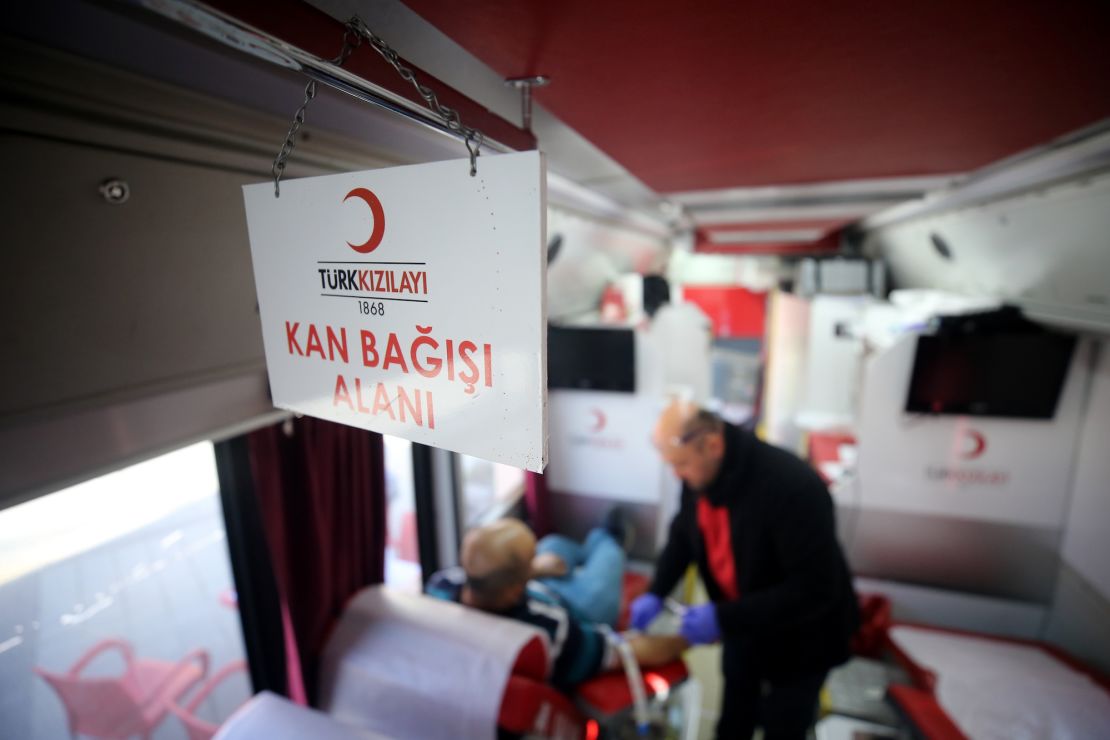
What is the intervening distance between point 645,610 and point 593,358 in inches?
66.8

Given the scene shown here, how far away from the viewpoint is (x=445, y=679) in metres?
1.87

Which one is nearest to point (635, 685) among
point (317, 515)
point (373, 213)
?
point (317, 515)

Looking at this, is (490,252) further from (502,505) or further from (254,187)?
(502,505)

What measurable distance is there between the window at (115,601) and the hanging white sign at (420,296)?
2.77ft

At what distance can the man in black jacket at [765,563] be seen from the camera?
2000mm

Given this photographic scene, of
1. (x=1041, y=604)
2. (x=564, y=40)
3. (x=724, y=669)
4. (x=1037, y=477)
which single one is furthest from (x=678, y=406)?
(x=1041, y=604)

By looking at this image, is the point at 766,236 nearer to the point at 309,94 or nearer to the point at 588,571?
the point at 588,571

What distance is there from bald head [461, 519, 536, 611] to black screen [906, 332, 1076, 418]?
258 centimetres

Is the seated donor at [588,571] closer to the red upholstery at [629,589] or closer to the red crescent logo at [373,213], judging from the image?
the red upholstery at [629,589]

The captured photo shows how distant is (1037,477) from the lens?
111 inches

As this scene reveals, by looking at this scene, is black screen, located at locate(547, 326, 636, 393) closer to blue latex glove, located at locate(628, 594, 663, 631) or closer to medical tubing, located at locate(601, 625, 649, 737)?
blue latex glove, located at locate(628, 594, 663, 631)

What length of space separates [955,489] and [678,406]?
2142 mm

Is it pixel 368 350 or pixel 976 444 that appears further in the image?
pixel 976 444

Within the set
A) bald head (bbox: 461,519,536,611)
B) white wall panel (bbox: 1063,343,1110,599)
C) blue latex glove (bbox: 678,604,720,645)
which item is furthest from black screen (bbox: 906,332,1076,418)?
bald head (bbox: 461,519,536,611)
